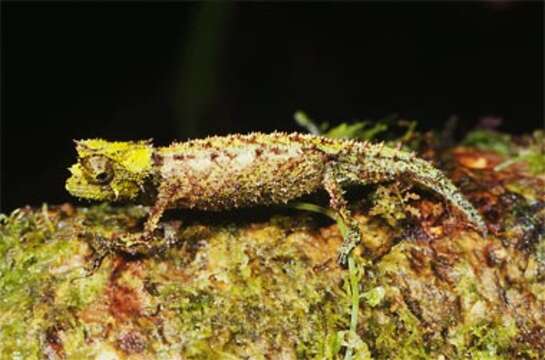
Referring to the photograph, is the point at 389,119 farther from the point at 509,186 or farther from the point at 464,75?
the point at 464,75

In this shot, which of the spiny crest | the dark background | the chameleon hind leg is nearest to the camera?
the spiny crest

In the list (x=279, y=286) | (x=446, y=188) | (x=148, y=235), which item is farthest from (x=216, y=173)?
(x=446, y=188)

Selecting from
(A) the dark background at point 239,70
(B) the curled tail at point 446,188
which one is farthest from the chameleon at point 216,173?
(A) the dark background at point 239,70

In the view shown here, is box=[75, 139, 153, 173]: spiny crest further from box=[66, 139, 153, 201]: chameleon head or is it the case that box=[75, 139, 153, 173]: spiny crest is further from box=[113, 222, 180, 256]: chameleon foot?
box=[113, 222, 180, 256]: chameleon foot

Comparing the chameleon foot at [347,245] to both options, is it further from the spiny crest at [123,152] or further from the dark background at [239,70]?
the dark background at [239,70]

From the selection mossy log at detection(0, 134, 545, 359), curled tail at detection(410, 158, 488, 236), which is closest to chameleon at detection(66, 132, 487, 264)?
mossy log at detection(0, 134, 545, 359)

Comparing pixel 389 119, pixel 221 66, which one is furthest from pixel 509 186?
pixel 221 66

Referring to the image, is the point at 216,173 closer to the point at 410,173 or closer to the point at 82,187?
the point at 82,187
